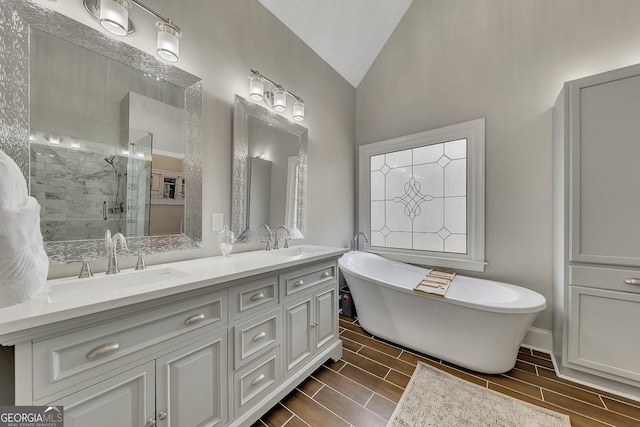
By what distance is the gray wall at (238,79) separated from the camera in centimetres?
152

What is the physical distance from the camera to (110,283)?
1.13 metres

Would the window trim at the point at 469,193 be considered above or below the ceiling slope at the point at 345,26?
below

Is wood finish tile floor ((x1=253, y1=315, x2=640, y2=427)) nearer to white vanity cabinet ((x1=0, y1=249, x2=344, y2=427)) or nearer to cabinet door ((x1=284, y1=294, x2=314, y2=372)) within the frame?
white vanity cabinet ((x1=0, y1=249, x2=344, y2=427))

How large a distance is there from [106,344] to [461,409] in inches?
72.0

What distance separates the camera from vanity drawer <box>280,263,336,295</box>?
1533 millimetres

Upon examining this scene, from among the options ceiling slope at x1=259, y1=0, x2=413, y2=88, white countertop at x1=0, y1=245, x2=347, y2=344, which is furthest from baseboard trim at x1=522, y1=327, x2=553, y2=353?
ceiling slope at x1=259, y1=0, x2=413, y2=88

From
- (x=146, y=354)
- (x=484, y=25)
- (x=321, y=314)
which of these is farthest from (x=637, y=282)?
(x=146, y=354)

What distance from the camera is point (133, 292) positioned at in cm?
87

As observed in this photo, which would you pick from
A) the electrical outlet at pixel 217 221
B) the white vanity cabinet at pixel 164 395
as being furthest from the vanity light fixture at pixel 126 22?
the white vanity cabinet at pixel 164 395

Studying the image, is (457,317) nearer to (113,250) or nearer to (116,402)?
(116,402)

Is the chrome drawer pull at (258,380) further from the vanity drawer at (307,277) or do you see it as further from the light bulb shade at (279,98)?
the light bulb shade at (279,98)

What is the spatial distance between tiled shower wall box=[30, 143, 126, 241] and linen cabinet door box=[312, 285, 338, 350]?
1284mm

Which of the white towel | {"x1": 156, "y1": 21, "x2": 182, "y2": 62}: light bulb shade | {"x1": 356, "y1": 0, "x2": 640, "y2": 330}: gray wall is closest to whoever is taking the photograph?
the white towel

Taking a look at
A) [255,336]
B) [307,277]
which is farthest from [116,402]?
[307,277]
